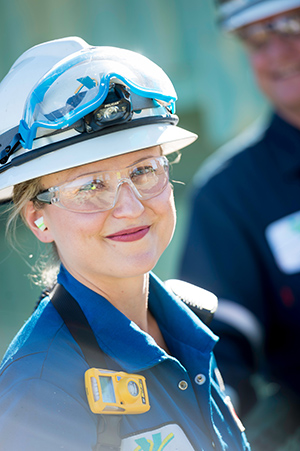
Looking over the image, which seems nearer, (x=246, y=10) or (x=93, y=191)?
(x=93, y=191)

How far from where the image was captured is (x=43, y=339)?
1.47 meters

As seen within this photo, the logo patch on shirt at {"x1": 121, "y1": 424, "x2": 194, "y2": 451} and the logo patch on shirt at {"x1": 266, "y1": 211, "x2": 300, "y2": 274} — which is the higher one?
the logo patch on shirt at {"x1": 121, "y1": 424, "x2": 194, "y2": 451}

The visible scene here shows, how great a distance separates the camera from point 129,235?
1594 millimetres

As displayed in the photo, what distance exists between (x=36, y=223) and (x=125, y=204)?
282mm

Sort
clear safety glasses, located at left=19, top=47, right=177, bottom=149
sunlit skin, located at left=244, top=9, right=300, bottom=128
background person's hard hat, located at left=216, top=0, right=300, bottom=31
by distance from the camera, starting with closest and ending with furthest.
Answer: clear safety glasses, located at left=19, top=47, right=177, bottom=149
background person's hard hat, located at left=216, top=0, right=300, bottom=31
sunlit skin, located at left=244, top=9, right=300, bottom=128

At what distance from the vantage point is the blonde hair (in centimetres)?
160

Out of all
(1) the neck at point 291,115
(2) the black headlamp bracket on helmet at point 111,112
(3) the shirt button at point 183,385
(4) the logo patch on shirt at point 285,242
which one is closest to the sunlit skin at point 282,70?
(1) the neck at point 291,115

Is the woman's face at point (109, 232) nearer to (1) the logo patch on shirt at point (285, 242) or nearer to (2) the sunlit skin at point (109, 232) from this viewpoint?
(2) the sunlit skin at point (109, 232)

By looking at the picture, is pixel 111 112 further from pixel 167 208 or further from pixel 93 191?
A: pixel 167 208

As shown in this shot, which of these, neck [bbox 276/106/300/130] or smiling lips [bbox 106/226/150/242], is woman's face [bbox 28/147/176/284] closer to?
smiling lips [bbox 106/226/150/242]

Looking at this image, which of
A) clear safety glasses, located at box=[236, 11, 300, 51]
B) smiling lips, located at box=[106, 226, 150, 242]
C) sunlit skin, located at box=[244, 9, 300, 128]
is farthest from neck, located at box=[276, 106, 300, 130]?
smiling lips, located at box=[106, 226, 150, 242]

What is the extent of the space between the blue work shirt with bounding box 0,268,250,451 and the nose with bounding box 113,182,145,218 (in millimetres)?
253

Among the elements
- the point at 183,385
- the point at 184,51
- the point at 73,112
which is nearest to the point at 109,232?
the point at 73,112

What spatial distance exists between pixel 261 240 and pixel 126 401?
202 centimetres
